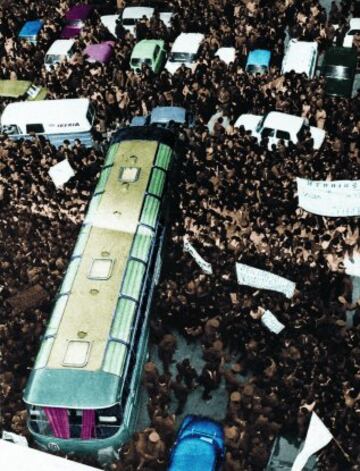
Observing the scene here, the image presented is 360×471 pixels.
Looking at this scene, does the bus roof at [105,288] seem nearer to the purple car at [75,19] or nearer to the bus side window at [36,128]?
the bus side window at [36,128]

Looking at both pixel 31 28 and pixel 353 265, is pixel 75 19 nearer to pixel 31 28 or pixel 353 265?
pixel 31 28

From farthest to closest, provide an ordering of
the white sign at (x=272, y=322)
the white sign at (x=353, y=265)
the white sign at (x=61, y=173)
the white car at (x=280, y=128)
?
the white car at (x=280, y=128), the white sign at (x=61, y=173), the white sign at (x=353, y=265), the white sign at (x=272, y=322)

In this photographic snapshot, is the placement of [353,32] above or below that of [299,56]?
above

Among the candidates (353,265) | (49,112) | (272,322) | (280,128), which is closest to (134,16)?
(49,112)

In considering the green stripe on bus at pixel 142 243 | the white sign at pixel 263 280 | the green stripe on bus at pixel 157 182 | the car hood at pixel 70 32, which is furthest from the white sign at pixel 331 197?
the car hood at pixel 70 32

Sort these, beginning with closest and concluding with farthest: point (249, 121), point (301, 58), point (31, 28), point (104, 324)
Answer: point (104, 324)
point (249, 121)
point (301, 58)
point (31, 28)

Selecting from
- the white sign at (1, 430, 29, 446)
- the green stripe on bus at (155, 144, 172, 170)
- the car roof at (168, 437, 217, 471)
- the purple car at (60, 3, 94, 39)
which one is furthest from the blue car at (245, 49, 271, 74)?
the white sign at (1, 430, 29, 446)
